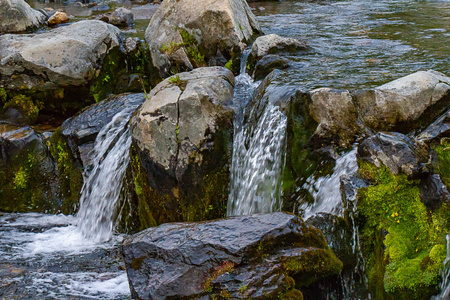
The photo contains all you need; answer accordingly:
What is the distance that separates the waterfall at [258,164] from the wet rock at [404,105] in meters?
1.03

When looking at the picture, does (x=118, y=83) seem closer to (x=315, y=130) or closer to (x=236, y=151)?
(x=236, y=151)

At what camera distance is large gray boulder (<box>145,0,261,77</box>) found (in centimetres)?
791

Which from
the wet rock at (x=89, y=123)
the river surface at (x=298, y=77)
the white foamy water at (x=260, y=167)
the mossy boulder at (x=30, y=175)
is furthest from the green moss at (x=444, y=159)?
the mossy boulder at (x=30, y=175)

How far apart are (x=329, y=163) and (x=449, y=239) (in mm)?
1642

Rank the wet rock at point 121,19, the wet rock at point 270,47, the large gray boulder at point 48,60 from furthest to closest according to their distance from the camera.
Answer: the wet rock at point 121,19
the wet rock at point 270,47
the large gray boulder at point 48,60

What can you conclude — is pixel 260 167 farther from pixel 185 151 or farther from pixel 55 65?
pixel 55 65

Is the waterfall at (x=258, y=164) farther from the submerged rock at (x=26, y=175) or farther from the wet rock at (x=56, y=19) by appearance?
the wet rock at (x=56, y=19)

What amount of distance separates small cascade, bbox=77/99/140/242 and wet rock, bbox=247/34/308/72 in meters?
2.42

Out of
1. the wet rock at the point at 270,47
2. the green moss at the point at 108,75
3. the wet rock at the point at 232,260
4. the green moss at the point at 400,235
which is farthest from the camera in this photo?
the green moss at the point at 108,75

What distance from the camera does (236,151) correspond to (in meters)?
5.80

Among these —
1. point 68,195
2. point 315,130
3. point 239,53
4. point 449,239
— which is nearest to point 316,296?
point 449,239

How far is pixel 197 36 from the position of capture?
8.00m

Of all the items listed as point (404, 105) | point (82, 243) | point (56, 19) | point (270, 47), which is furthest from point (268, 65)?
point (56, 19)

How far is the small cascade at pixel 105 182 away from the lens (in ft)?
20.5
